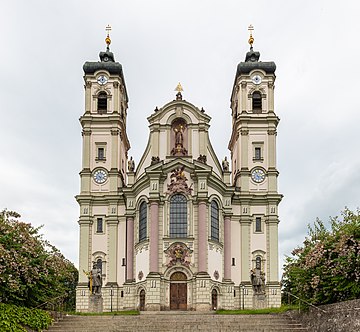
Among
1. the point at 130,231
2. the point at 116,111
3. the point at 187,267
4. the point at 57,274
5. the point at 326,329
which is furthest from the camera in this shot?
the point at 116,111

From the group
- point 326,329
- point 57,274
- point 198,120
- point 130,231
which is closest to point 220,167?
point 198,120

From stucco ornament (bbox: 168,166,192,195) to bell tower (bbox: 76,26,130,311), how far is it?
6330mm

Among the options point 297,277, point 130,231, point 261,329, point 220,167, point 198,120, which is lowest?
point 261,329

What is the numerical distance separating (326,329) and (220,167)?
3018 centimetres

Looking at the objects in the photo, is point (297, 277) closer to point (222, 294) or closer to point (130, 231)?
point (222, 294)

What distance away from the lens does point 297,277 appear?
37.8 metres

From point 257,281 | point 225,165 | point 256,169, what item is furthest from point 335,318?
point 256,169

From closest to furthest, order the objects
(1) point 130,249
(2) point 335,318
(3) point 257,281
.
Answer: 1. (2) point 335,318
2. (3) point 257,281
3. (1) point 130,249

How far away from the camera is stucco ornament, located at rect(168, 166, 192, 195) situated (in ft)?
191

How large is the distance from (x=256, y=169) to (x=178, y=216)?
9.42 m

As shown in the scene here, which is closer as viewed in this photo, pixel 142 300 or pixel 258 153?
pixel 142 300

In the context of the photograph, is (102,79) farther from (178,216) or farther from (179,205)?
(178,216)

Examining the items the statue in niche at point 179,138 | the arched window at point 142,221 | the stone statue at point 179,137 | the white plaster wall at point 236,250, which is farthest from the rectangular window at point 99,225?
the white plaster wall at point 236,250

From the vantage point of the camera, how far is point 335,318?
32.7 metres
